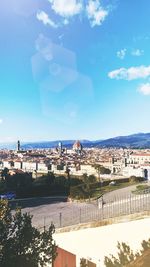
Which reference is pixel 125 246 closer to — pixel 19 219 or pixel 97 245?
pixel 97 245

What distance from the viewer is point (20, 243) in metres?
11.8

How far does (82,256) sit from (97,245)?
1.14 m

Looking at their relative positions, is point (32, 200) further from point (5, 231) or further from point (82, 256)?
point (5, 231)

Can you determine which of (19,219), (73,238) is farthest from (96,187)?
(19,219)

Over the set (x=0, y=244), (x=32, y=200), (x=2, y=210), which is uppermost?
(x=2, y=210)

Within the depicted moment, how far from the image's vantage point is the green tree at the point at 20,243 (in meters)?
11.3

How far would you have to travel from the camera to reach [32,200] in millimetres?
41625

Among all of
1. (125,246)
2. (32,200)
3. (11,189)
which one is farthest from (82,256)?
(11,189)

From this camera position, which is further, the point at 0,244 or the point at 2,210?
the point at 2,210

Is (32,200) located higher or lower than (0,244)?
lower

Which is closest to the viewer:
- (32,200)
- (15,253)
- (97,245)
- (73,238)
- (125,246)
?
(15,253)

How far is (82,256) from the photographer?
605 inches

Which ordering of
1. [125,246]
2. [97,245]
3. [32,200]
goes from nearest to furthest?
[125,246]
[97,245]
[32,200]

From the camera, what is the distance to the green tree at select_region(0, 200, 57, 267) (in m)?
11.3
